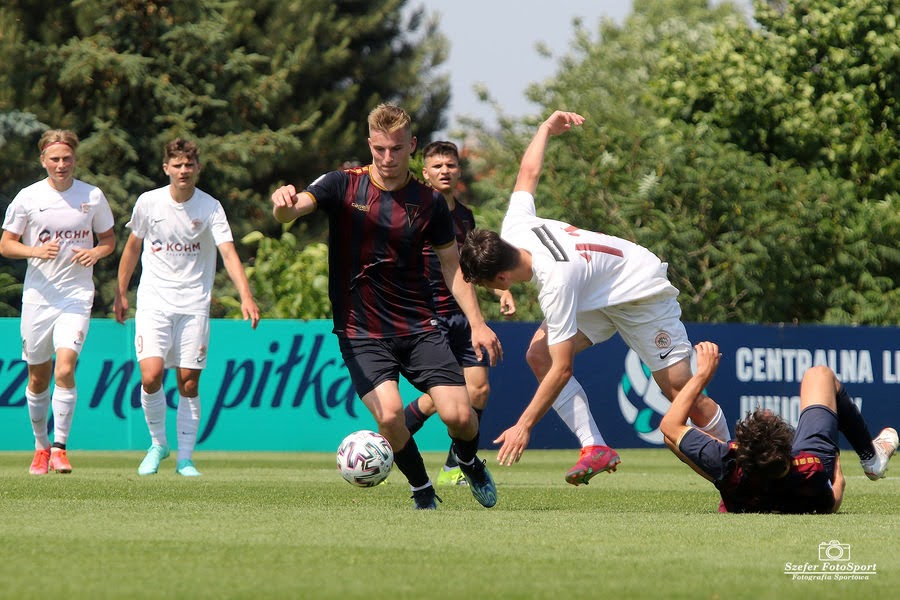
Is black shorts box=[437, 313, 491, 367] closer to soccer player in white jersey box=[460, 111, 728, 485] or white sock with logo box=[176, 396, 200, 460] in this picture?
soccer player in white jersey box=[460, 111, 728, 485]

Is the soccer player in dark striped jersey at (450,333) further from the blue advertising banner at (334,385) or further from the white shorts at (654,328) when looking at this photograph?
the blue advertising banner at (334,385)

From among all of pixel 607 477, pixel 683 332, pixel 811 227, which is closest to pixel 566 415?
pixel 683 332

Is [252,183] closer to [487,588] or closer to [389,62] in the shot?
[389,62]

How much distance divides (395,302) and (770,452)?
2181 mm

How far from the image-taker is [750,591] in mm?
5031

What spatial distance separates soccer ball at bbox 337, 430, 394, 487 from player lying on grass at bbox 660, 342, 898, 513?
1563 millimetres

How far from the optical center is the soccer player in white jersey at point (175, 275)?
11.5m

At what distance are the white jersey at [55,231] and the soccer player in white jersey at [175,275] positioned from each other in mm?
381

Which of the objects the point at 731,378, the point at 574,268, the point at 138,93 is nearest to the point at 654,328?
the point at 574,268

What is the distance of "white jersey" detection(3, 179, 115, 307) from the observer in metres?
11.7

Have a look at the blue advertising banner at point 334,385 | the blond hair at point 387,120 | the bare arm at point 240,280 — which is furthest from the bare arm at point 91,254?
the blue advertising banner at point 334,385

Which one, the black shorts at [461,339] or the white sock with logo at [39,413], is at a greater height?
the black shorts at [461,339]

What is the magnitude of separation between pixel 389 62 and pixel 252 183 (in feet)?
24.4

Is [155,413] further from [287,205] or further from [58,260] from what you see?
[287,205]
